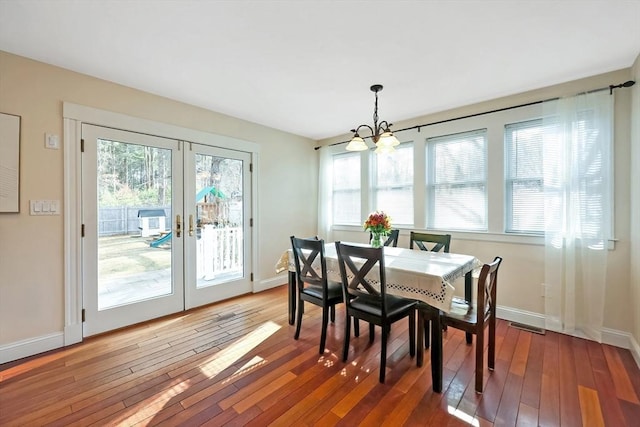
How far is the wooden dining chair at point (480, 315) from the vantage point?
6.08 ft

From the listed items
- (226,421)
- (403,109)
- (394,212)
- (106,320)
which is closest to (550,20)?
(403,109)

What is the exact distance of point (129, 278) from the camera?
296 cm

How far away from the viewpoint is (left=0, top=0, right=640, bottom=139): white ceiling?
176 cm

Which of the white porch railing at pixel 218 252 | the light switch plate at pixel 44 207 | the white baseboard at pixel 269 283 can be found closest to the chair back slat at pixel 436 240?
the white baseboard at pixel 269 283

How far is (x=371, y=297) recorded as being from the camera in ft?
7.29

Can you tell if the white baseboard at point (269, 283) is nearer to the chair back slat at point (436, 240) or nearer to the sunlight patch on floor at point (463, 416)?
the chair back slat at point (436, 240)

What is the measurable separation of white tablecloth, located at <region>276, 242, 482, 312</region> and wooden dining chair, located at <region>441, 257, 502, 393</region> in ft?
0.57

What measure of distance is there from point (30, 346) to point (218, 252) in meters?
1.88

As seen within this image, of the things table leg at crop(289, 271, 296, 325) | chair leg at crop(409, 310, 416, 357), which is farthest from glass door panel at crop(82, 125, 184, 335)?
chair leg at crop(409, 310, 416, 357)

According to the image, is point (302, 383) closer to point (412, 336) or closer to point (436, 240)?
point (412, 336)

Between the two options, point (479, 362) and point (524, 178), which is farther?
point (524, 178)

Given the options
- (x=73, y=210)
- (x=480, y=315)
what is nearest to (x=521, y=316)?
(x=480, y=315)

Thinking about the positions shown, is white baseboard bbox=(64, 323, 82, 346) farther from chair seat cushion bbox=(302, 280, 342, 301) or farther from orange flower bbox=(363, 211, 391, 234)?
orange flower bbox=(363, 211, 391, 234)

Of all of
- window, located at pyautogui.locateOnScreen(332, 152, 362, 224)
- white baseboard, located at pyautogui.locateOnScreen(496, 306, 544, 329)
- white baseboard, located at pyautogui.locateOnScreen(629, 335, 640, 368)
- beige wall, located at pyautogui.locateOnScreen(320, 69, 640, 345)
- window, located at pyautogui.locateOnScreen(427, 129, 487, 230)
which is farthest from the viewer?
window, located at pyautogui.locateOnScreen(332, 152, 362, 224)
